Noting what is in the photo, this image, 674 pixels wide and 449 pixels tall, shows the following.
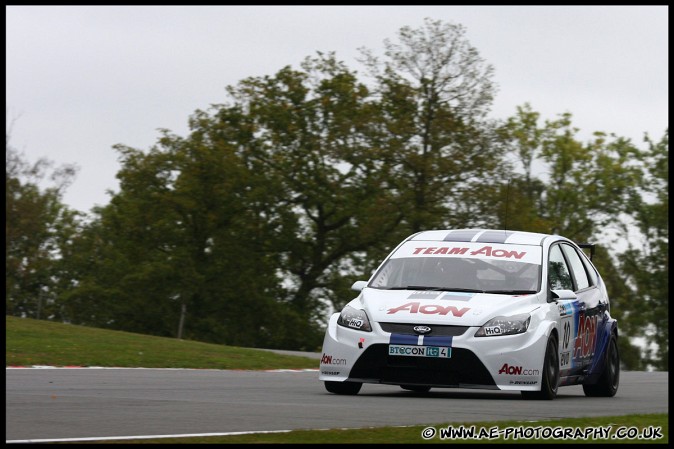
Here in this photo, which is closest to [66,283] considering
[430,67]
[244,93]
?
[244,93]

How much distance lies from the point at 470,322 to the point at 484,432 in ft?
13.8

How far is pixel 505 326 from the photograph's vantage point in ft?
42.7

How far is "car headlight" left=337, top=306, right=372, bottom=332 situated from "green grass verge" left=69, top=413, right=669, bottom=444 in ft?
11.6

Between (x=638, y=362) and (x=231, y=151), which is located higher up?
(x=231, y=151)

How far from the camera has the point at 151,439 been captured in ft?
26.0

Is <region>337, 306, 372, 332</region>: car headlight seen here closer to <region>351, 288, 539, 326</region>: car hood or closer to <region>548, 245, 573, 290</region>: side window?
<region>351, 288, 539, 326</region>: car hood

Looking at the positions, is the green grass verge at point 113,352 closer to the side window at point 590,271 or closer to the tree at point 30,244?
the side window at point 590,271

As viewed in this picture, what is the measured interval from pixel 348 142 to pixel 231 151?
5935 millimetres

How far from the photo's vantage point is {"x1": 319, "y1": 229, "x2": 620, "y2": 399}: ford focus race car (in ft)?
42.3

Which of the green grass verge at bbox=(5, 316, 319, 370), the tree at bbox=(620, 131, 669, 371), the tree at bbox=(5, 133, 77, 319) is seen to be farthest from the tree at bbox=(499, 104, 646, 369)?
the green grass verge at bbox=(5, 316, 319, 370)

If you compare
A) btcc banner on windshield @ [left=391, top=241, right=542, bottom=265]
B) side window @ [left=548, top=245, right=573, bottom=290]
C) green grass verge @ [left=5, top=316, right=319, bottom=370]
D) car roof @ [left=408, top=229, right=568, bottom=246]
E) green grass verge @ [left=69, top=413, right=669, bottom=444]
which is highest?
car roof @ [left=408, top=229, right=568, bottom=246]

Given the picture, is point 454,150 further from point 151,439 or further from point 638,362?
point 151,439

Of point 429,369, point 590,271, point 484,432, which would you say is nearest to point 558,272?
point 590,271

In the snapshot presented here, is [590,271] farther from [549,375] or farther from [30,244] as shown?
[30,244]
